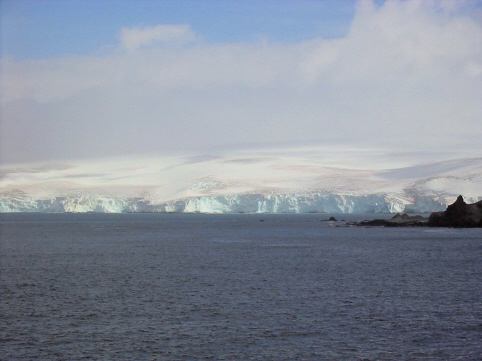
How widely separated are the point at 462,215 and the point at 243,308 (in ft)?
226

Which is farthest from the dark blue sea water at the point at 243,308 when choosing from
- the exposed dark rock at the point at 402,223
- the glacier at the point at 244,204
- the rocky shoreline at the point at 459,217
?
the glacier at the point at 244,204

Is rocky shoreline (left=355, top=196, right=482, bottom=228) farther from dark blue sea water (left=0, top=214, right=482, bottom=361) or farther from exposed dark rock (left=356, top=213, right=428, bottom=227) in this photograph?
dark blue sea water (left=0, top=214, right=482, bottom=361)

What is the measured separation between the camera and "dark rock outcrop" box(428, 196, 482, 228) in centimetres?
8494

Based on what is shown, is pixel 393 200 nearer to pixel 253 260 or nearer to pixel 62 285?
pixel 253 260

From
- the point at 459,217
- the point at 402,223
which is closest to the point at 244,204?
the point at 402,223

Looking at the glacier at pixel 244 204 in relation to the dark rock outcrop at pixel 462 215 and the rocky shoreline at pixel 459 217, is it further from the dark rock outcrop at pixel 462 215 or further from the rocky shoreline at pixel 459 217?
the dark rock outcrop at pixel 462 215

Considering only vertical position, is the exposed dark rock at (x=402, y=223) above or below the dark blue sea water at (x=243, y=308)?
above

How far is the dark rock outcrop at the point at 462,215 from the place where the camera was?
84938 millimetres

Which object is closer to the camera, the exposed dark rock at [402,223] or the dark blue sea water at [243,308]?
the dark blue sea water at [243,308]

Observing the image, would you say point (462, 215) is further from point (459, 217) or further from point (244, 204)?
point (244, 204)

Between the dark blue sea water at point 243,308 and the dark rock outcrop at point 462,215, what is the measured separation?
38.0 metres

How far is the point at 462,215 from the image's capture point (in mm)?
86625

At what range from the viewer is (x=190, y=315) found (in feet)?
80.8

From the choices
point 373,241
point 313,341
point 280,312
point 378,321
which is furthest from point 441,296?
point 373,241
